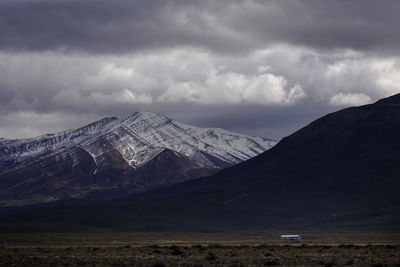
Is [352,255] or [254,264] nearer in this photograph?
[254,264]

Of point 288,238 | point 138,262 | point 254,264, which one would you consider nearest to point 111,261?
point 138,262

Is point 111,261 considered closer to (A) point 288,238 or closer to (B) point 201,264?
(B) point 201,264

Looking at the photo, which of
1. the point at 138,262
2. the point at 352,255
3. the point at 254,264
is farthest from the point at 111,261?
the point at 352,255

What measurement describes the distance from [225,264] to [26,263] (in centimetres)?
2199

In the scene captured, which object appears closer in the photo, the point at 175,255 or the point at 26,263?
the point at 26,263

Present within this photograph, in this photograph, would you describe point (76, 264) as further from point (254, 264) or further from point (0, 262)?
point (254, 264)

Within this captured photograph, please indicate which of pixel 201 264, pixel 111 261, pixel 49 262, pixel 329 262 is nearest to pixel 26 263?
pixel 49 262

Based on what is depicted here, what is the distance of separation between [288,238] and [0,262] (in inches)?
4011

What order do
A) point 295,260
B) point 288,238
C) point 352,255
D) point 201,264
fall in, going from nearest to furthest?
1. point 201,264
2. point 295,260
3. point 352,255
4. point 288,238

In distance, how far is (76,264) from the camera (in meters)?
76.3

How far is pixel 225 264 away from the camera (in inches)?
2918

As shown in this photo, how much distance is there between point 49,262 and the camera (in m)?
79.6

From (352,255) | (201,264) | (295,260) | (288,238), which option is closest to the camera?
(201,264)

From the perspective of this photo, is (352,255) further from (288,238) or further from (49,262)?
(288,238)
